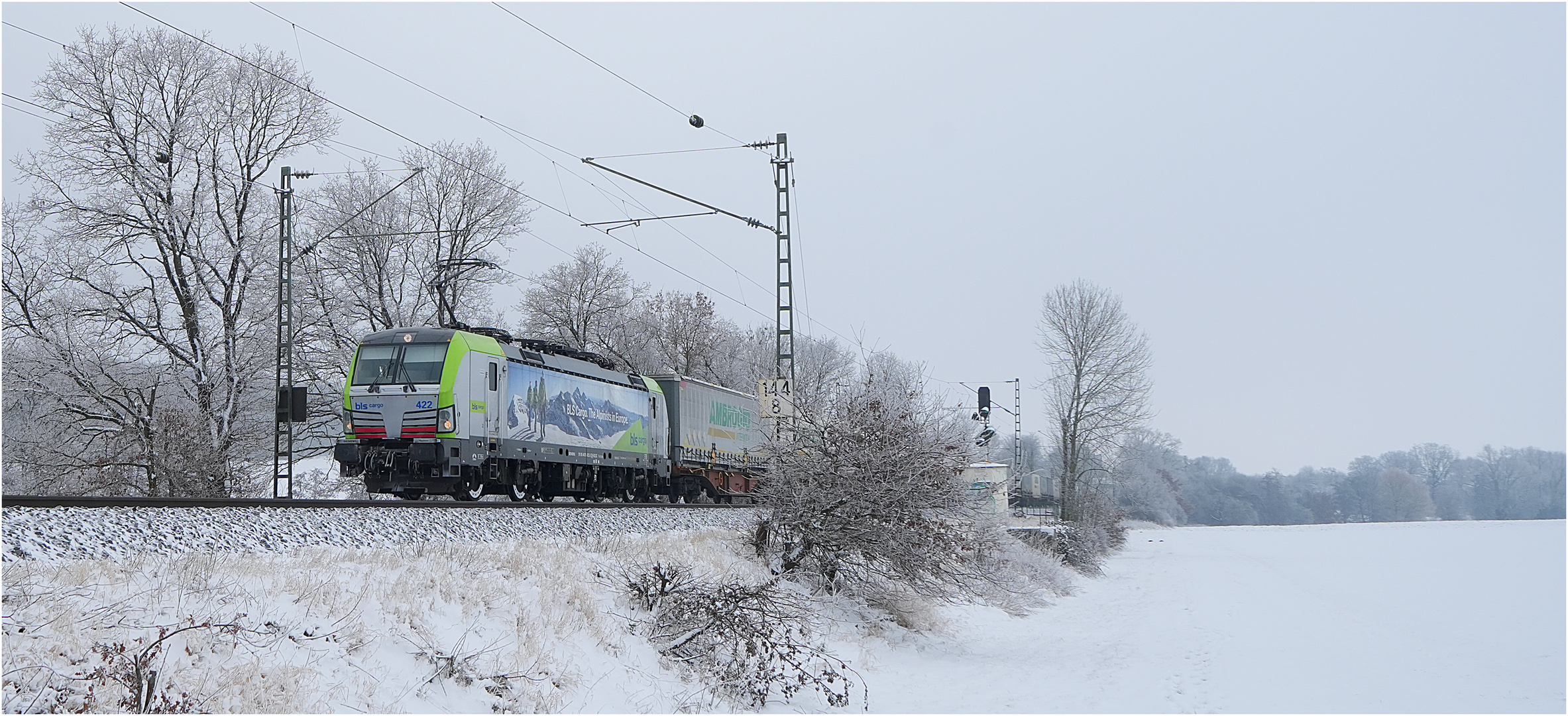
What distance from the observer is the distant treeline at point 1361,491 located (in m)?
97.1

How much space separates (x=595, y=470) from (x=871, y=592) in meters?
7.56

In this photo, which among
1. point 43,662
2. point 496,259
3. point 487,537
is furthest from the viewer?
point 496,259

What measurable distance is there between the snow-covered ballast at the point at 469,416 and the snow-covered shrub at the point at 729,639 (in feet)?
18.7

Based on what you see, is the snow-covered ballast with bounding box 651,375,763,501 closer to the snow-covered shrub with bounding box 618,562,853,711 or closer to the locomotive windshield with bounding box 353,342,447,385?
the locomotive windshield with bounding box 353,342,447,385

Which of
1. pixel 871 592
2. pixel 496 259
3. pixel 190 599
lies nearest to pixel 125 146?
pixel 496 259

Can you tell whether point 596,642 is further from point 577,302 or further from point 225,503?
point 577,302

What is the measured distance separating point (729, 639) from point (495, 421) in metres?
7.89

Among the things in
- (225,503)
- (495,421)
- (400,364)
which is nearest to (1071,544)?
(495,421)

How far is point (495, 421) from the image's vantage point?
706 inches

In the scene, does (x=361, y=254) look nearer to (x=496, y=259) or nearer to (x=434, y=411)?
(x=496, y=259)

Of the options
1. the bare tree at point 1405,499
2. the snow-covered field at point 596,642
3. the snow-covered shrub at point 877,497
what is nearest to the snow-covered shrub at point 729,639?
the snow-covered field at point 596,642

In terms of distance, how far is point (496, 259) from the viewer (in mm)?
34188

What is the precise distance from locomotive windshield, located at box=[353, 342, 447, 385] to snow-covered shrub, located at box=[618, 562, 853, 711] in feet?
20.3

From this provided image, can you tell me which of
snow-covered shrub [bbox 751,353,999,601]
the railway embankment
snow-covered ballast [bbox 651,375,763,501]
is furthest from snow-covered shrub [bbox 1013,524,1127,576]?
the railway embankment
